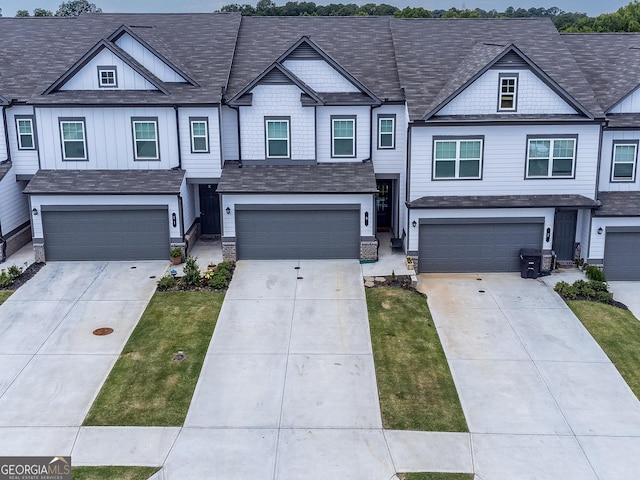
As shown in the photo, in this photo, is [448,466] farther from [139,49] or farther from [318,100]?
[139,49]

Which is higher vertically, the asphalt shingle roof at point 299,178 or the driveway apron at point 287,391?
the asphalt shingle roof at point 299,178

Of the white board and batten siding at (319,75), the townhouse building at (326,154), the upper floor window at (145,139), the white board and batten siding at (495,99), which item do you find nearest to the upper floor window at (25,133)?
the townhouse building at (326,154)

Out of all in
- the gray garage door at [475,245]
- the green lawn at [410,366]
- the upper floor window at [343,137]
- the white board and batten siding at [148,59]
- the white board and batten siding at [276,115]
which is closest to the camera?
the green lawn at [410,366]

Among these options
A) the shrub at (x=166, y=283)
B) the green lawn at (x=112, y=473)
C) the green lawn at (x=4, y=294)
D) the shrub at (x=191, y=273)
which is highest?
the shrub at (x=191, y=273)

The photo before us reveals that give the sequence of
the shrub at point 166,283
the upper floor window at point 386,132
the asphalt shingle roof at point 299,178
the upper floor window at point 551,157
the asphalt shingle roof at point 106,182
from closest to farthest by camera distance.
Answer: the shrub at point 166,283
the upper floor window at point 551,157
the asphalt shingle roof at point 106,182
the asphalt shingle roof at point 299,178
the upper floor window at point 386,132

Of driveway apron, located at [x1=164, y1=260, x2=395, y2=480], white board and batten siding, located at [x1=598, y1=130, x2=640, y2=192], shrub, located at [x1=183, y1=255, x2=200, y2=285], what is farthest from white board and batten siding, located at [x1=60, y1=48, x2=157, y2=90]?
white board and batten siding, located at [x1=598, y1=130, x2=640, y2=192]

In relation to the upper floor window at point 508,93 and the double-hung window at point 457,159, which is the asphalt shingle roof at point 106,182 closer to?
the double-hung window at point 457,159

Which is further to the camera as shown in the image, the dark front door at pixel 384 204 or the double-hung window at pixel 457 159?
the dark front door at pixel 384 204
